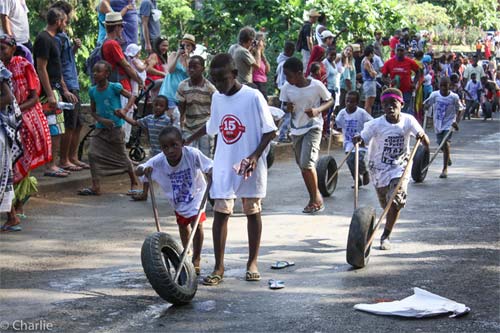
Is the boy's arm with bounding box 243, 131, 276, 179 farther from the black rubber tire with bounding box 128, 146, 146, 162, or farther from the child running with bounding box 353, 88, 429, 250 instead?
the black rubber tire with bounding box 128, 146, 146, 162

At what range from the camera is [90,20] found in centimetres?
2319

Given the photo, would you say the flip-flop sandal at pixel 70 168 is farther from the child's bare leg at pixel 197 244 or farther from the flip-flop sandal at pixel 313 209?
the child's bare leg at pixel 197 244

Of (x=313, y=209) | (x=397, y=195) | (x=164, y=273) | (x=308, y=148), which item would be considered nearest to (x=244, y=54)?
(x=308, y=148)

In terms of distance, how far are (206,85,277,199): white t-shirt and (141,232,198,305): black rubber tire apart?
72cm

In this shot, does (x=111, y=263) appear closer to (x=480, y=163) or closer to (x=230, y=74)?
(x=230, y=74)

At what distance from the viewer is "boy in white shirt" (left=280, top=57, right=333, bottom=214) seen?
11.4 metres

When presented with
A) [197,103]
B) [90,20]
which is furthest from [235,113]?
[90,20]

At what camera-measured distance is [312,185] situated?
1144cm

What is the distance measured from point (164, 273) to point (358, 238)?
202cm

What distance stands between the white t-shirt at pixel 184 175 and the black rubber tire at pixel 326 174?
15.1ft

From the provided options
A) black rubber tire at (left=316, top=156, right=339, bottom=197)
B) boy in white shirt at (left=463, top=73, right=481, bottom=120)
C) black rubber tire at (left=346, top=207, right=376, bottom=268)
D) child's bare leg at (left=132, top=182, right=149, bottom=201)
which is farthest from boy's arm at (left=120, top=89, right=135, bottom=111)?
boy in white shirt at (left=463, top=73, right=481, bottom=120)

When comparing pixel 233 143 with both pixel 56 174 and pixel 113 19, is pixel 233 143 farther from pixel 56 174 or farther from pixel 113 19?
pixel 113 19

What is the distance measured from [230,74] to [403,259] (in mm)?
2419

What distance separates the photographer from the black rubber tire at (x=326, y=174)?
12.5 meters
